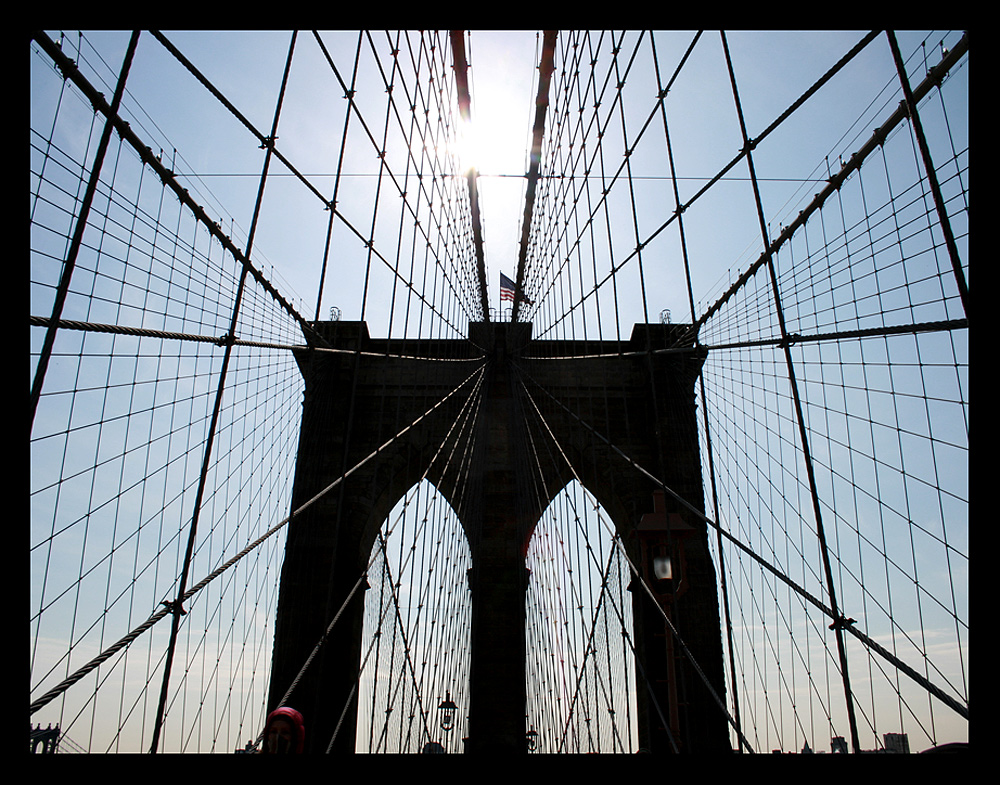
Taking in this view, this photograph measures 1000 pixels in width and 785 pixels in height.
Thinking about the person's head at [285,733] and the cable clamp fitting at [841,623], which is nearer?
the cable clamp fitting at [841,623]

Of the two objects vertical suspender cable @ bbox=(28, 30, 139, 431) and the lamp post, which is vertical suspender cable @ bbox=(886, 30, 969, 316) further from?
the lamp post

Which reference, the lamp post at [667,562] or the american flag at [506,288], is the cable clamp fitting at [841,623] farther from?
the american flag at [506,288]

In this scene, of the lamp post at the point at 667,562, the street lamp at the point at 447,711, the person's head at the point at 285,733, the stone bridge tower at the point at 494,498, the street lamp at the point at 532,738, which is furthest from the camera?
the street lamp at the point at 532,738

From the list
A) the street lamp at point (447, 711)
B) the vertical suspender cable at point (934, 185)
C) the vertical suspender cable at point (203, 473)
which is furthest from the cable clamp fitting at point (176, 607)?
the street lamp at point (447, 711)

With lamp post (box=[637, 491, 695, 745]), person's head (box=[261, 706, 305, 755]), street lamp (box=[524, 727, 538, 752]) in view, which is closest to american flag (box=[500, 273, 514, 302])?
street lamp (box=[524, 727, 538, 752])

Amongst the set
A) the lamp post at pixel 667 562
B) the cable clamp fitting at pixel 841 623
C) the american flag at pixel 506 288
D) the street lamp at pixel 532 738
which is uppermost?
the american flag at pixel 506 288

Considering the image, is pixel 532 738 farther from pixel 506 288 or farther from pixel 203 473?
pixel 203 473

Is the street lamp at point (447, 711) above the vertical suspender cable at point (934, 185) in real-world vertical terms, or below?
below
